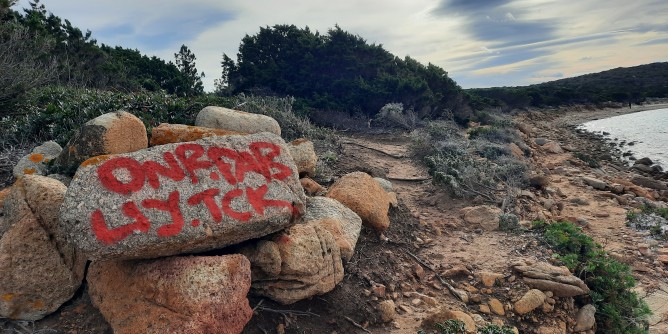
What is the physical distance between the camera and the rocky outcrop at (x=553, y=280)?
4.65m

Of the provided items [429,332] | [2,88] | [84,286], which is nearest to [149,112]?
[2,88]

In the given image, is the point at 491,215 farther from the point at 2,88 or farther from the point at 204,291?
the point at 2,88

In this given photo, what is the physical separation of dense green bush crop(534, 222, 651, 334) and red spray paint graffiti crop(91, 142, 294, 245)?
3838mm

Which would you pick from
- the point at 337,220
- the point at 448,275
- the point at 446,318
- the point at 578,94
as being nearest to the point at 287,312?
the point at 337,220

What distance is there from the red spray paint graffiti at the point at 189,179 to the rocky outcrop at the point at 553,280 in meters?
3.01

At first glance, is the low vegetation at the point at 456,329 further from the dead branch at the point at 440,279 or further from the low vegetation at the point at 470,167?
the low vegetation at the point at 470,167

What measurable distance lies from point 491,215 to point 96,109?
6595 mm

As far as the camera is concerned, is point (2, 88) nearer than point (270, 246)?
No

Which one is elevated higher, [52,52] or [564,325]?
[52,52]

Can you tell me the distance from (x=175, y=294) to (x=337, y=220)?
210cm

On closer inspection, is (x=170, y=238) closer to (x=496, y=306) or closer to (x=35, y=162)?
(x=35, y=162)

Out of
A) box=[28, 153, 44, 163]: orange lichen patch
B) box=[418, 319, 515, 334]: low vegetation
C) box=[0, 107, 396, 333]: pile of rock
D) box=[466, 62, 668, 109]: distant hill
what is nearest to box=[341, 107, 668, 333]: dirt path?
box=[418, 319, 515, 334]: low vegetation

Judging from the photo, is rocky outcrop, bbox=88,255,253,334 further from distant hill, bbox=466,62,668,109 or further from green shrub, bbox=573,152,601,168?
distant hill, bbox=466,62,668,109

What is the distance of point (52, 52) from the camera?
15.8 metres
